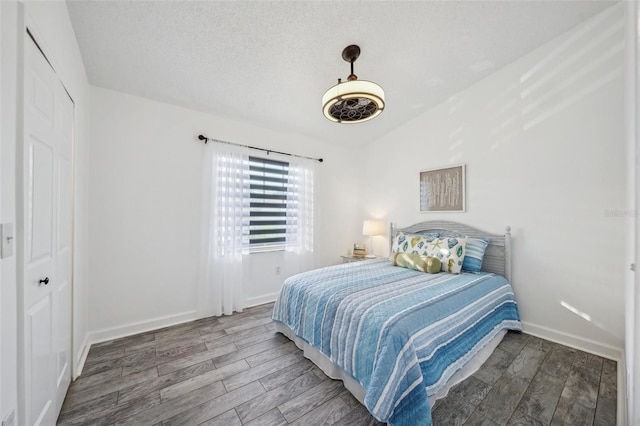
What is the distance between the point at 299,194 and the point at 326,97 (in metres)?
1.93

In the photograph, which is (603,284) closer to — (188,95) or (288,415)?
(288,415)

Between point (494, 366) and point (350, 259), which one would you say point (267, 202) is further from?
point (494, 366)

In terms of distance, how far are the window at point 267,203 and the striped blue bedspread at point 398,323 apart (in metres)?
1.21

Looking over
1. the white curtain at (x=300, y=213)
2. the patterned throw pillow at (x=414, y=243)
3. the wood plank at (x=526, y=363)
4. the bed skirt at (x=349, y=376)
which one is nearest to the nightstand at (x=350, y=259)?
the white curtain at (x=300, y=213)

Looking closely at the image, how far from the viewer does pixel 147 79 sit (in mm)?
2385

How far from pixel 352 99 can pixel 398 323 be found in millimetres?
1670

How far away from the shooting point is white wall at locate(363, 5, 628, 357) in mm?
2160

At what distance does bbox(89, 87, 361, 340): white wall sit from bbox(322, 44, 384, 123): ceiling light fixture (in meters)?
1.65

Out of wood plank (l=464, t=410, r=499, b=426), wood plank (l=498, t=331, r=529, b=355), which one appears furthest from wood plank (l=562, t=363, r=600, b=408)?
wood plank (l=464, t=410, r=499, b=426)

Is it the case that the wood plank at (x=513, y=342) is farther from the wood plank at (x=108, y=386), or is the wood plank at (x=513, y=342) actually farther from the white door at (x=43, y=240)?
the white door at (x=43, y=240)

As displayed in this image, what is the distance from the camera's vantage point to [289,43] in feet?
7.24

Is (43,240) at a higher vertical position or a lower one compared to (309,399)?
higher

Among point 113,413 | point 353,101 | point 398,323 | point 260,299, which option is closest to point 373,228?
point 260,299

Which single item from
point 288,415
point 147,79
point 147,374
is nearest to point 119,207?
point 147,79
